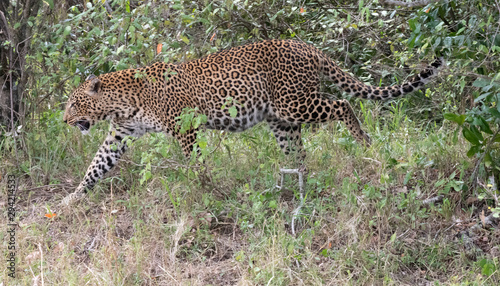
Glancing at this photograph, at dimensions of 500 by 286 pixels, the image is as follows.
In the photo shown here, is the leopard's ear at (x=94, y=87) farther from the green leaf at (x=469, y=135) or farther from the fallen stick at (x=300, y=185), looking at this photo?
the green leaf at (x=469, y=135)

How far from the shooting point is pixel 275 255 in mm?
4402

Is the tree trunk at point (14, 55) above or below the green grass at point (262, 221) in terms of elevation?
above

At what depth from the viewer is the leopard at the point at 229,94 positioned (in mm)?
6137

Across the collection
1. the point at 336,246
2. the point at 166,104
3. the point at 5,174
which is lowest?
the point at 5,174

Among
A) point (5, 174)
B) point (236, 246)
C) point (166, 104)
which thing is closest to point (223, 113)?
point (166, 104)

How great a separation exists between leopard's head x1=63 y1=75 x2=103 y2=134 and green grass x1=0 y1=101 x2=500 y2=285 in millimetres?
428

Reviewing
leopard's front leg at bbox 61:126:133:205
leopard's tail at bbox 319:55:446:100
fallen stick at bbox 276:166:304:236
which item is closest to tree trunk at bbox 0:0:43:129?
leopard's front leg at bbox 61:126:133:205

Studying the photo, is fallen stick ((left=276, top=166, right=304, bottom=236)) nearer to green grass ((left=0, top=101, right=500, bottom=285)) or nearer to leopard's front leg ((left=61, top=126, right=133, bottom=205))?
green grass ((left=0, top=101, right=500, bottom=285))

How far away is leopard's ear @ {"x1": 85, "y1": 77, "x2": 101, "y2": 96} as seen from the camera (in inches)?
245

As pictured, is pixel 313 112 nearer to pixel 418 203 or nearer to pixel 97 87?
pixel 418 203

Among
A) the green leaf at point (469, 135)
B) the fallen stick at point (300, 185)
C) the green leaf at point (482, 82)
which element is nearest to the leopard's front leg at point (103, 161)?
the fallen stick at point (300, 185)

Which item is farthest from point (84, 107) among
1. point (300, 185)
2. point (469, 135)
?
point (469, 135)

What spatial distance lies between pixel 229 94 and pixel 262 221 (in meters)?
1.65

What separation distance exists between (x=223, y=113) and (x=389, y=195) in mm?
2046
